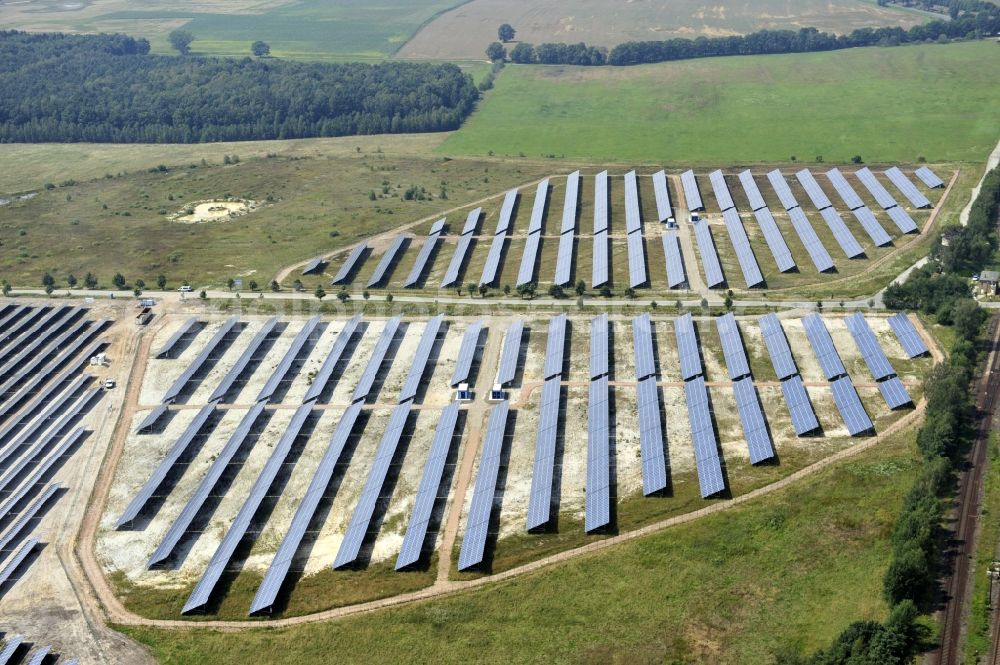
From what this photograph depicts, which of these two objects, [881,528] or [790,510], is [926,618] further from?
[790,510]

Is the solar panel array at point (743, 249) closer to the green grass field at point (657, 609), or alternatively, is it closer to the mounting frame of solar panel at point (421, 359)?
the mounting frame of solar panel at point (421, 359)

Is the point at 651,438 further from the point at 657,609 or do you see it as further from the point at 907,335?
the point at 907,335

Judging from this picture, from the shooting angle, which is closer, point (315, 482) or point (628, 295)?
point (315, 482)

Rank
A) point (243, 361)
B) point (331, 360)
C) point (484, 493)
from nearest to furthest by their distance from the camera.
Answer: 1. point (484, 493)
2. point (331, 360)
3. point (243, 361)

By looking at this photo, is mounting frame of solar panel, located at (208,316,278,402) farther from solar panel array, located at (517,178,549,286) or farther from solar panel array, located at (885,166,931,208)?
solar panel array, located at (885,166,931,208)

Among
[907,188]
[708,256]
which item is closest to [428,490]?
[708,256]

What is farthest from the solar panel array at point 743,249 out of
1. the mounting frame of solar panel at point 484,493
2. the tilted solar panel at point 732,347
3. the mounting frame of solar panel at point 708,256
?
the mounting frame of solar panel at point 484,493

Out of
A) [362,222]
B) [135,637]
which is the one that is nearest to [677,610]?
[135,637]
